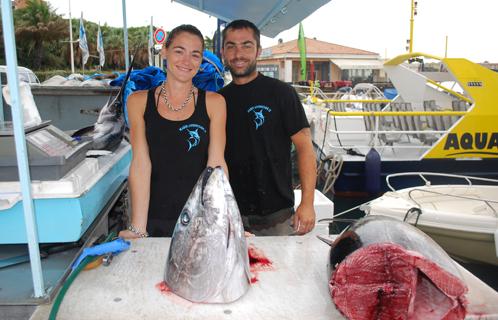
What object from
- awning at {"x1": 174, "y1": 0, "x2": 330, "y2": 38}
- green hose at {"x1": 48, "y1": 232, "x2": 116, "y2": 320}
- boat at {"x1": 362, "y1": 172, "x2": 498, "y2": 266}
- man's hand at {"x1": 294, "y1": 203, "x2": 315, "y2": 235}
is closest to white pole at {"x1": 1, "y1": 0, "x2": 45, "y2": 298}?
green hose at {"x1": 48, "y1": 232, "x2": 116, "y2": 320}

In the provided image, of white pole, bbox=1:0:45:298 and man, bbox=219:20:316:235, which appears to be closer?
white pole, bbox=1:0:45:298

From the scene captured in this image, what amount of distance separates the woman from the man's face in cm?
43

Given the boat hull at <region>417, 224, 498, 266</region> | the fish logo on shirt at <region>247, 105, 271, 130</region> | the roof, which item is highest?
the roof

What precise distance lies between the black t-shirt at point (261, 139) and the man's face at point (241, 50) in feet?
0.37

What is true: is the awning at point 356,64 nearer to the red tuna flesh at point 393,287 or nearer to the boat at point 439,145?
the boat at point 439,145

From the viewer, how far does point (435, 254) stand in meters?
1.55

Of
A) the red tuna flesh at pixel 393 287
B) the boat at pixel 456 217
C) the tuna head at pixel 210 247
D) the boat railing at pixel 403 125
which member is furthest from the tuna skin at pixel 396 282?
the boat railing at pixel 403 125

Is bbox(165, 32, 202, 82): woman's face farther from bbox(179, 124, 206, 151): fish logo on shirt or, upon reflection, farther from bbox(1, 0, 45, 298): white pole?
bbox(1, 0, 45, 298): white pole

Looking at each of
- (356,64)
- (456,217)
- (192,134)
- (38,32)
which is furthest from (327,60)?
(192,134)

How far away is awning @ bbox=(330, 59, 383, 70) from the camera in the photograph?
36.0 meters

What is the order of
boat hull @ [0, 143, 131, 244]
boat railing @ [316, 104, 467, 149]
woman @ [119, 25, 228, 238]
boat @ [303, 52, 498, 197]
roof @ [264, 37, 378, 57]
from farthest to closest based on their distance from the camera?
roof @ [264, 37, 378, 57], boat railing @ [316, 104, 467, 149], boat @ [303, 52, 498, 197], woman @ [119, 25, 228, 238], boat hull @ [0, 143, 131, 244]

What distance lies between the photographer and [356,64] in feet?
121

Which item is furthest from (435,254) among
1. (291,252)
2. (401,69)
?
(401,69)

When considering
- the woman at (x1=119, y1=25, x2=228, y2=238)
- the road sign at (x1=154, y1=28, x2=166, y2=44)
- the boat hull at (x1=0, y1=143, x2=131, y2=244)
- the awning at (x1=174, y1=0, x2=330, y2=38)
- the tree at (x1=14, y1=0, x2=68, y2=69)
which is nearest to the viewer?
the boat hull at (x1=0, y1=143, x2=131, y2=244)
